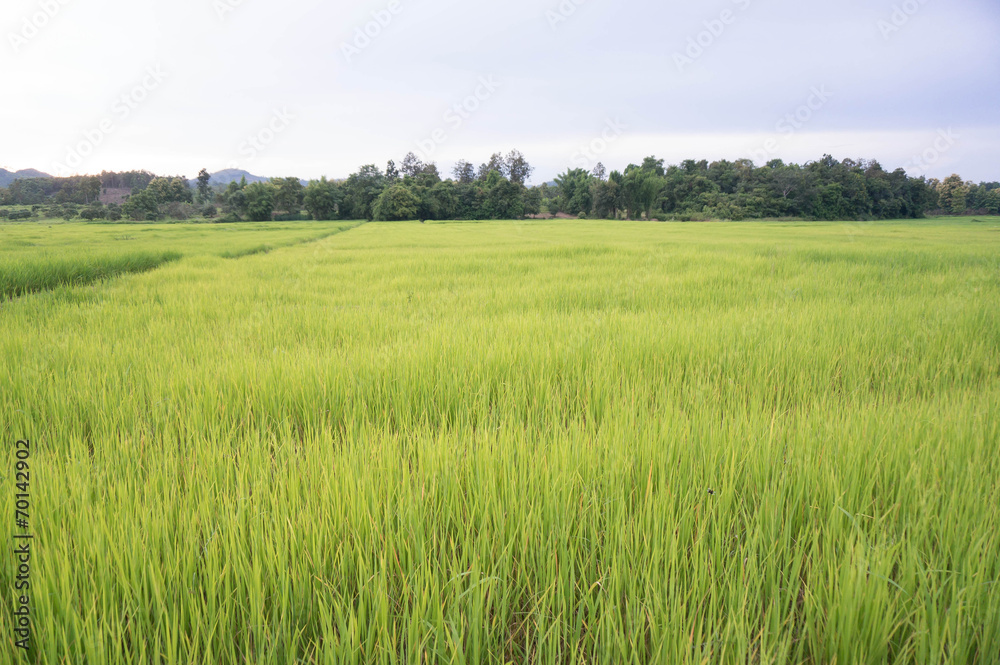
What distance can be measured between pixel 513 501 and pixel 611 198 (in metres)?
68.7

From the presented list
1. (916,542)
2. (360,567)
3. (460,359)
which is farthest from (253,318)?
(916,542)

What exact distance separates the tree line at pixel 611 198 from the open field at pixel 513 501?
59.6 m

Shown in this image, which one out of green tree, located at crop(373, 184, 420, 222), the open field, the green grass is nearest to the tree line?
green tree, located at crop(373, 184, 420, 222)

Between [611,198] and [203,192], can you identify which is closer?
[611,198]

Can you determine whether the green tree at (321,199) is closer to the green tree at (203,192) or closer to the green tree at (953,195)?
the green tree at (203,192)

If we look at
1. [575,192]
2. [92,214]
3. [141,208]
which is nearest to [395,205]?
[575,192]

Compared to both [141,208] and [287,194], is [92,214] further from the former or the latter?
[287,194]

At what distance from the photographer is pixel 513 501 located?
1110mm

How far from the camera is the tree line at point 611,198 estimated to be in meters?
57.2

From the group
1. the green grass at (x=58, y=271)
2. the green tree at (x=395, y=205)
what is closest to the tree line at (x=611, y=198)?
the green tree at (x=395, y=205)

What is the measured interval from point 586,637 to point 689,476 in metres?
0.61

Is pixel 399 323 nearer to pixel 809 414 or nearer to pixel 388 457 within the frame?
pixel 388 457

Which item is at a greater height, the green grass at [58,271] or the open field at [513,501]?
the green grass at [58,271]

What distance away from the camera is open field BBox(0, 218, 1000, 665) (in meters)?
0.81
